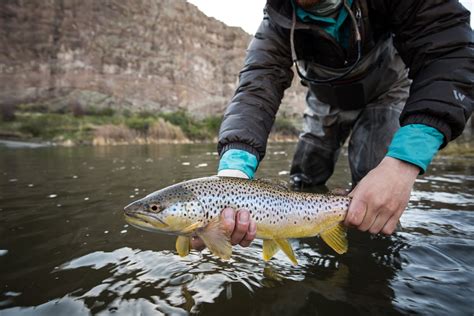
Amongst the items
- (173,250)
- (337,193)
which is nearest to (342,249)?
(337,193)

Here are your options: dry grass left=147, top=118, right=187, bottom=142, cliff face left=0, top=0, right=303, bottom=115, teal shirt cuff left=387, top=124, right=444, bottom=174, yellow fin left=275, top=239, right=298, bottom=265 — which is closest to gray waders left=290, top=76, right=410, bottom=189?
teal shirt cuff left=387, top=124, right=444, bottom=174

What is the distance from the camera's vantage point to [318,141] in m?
4.22

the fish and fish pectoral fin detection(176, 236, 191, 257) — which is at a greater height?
the fish

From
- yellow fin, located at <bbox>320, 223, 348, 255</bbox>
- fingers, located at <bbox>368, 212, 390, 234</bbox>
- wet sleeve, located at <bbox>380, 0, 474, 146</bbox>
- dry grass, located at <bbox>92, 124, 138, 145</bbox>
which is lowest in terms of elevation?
dry grass, located at <bbox>92, 124, 138, 145</bbox>

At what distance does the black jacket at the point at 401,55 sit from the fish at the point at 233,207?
1.62 ft

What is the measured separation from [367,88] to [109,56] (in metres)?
48.1

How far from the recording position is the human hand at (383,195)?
1805mm

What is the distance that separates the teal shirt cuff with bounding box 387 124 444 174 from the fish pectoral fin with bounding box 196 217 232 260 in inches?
41.3

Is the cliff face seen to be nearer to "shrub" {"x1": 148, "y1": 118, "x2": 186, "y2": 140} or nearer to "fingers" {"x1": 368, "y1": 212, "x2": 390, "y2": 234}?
"shrub" {"x1": 148, "y1": 118, "x2": 186, "y2": 140}

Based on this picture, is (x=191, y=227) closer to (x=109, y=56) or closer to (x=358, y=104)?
(x=358, y=104)

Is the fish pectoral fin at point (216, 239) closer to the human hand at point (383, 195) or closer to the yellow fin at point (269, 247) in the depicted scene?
the yellow fin at point (269, 247)

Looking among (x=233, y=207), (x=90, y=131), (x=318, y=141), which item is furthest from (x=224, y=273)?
(x=90, y=131)

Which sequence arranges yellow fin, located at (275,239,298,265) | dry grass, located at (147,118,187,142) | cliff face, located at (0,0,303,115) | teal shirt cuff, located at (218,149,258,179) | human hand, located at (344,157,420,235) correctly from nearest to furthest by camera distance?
human hand, located at (344,157,420,235), yellow fin, located at (275,239,298,265), teal shirt cuff, located at (218,149,258,179), dry grass, located at (147,118,187,142), cliff face, located at (0,0,303,115)

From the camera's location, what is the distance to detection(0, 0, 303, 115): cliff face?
42.7m
